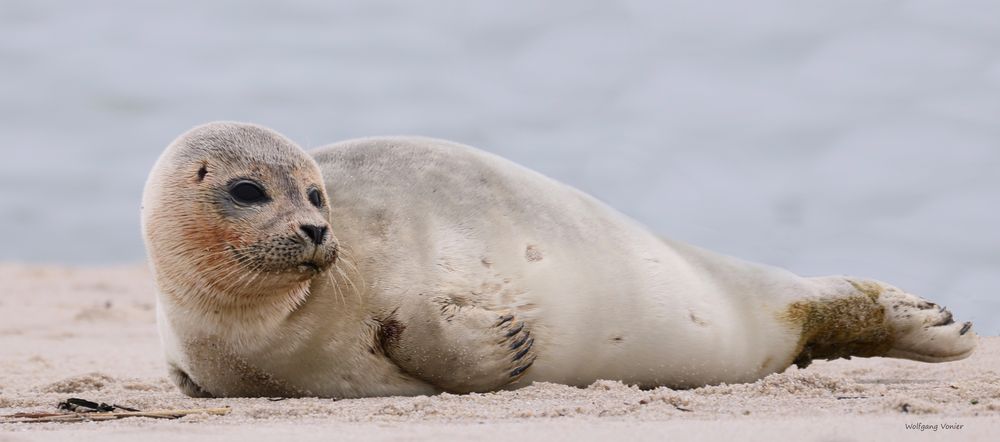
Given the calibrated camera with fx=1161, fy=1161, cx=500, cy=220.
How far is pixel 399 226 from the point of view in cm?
448

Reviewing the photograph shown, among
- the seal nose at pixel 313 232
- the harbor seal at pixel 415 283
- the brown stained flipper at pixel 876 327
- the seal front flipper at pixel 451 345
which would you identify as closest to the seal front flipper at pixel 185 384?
the harbor seal at pixel 415 283

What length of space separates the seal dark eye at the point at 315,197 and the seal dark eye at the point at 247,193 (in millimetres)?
189

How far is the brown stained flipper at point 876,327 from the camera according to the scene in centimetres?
544

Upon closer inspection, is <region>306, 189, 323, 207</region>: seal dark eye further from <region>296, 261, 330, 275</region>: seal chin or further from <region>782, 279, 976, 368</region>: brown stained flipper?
<region>782, 279, 976, 368</region>: brown stained flipper

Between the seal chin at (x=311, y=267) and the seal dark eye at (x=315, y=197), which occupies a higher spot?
the seal dark eye at (x=315, y=197)

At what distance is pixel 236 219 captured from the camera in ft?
12.9

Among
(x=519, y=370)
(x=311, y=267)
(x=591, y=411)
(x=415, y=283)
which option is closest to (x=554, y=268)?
(x=519, y=370)

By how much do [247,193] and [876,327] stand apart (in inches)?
124

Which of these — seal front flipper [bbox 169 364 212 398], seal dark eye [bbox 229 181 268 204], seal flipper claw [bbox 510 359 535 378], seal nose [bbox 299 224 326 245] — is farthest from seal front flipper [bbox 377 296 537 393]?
seal front flipper [bbox 169 364 212 398]

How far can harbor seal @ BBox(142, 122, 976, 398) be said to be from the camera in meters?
4.03

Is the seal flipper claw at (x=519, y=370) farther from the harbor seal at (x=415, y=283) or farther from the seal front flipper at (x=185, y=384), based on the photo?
the seal front flipper at (x=185, y=384)

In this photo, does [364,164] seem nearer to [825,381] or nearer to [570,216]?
[570,216]

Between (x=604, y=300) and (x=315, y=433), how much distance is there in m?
1.96

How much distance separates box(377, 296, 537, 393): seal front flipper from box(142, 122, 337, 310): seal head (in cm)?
40
